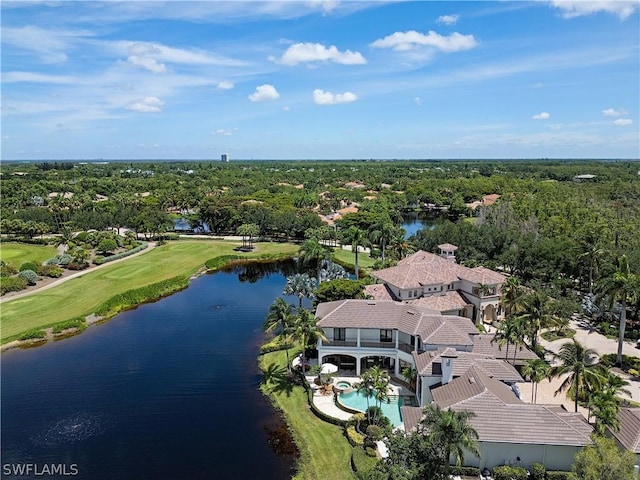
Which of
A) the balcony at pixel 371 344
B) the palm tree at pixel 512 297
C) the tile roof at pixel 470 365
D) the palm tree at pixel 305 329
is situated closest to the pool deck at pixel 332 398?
the balcony at pixel 371 344

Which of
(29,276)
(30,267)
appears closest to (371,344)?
(29,276)

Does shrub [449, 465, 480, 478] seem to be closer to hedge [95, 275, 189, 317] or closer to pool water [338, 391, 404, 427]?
pool water [338, 391, 404, 427]

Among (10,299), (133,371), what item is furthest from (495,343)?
(10,299)

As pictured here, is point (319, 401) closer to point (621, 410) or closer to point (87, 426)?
point (87, 426)

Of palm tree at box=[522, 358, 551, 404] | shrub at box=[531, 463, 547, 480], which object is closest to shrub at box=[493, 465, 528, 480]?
shrub at box=[531, 463, 547, 480]

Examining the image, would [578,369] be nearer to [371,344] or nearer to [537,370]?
[537,370]

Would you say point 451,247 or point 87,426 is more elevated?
point 451,247
